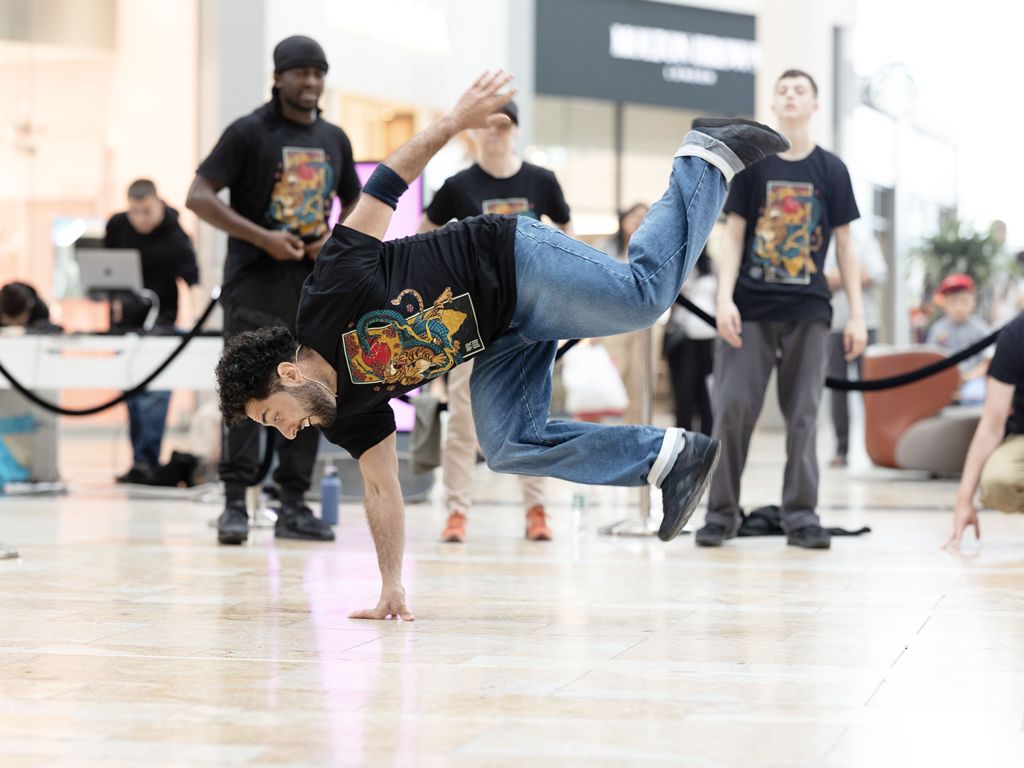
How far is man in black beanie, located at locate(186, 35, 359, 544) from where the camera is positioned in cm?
524

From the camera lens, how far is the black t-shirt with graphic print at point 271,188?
5305mm

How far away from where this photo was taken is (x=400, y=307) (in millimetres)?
3422

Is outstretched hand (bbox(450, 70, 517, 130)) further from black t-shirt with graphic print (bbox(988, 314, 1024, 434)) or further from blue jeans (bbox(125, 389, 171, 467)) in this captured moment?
blue jeans (bbox(125, 389, 171, 467))

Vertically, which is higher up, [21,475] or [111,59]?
[111,59]

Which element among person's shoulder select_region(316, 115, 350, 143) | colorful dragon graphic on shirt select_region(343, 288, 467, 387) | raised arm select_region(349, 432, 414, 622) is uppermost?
person's shoulder select_region(316, 115, 350, 143)

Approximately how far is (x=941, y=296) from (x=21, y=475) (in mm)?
6111

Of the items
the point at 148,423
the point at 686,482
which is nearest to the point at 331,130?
the point at 686,482

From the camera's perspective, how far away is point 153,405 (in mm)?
8266

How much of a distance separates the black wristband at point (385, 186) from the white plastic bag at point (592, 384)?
4205 mm

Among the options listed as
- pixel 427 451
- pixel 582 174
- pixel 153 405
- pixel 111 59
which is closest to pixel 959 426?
pixel 427 451

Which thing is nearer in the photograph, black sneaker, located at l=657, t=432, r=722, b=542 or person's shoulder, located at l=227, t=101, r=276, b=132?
black sneaker, located at l=657, t=432, r=722, b=542

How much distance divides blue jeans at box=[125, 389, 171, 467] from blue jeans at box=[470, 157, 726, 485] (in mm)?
4824

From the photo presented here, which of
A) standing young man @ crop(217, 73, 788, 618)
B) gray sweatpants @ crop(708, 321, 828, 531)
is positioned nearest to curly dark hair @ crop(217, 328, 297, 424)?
standing young man @ crop(217, 73, 788, 618)

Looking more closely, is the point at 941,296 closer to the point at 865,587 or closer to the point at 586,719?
the point at 865,587
